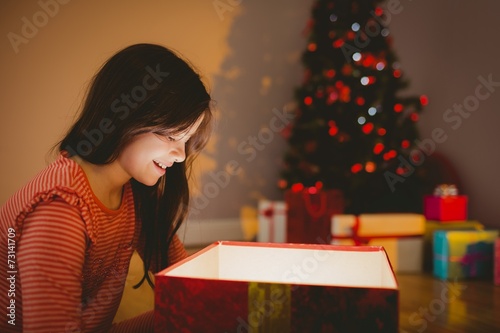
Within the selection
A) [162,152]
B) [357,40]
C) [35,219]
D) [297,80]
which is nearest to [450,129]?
[357,40]

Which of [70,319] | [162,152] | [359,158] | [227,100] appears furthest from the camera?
[227,100]

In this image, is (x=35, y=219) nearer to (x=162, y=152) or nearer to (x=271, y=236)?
(x=162, y=152)

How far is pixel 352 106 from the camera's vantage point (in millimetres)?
2855

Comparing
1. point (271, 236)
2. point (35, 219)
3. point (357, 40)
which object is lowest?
point (271, 236)

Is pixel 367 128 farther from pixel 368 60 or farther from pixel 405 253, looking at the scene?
pixel 405 253

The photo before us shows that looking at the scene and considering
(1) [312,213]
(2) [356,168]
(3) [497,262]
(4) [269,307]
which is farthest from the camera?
(2) [356,168]

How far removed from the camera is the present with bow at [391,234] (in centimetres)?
233

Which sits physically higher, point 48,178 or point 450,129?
point 450,129

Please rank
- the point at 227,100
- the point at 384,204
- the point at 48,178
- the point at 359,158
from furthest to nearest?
the point at 227,100 < the point at 384,204 < the point at 359,158 < the point at 48,178

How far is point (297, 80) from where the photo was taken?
141 inches

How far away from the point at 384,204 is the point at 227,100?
135cm

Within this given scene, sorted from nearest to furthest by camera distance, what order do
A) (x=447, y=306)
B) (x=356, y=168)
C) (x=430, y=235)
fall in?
(x=447, y=306) < (x=430, y=235) < (x=356, y=168)

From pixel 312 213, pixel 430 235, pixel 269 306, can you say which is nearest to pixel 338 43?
pixel 312 213

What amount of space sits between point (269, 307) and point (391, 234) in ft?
6.78
